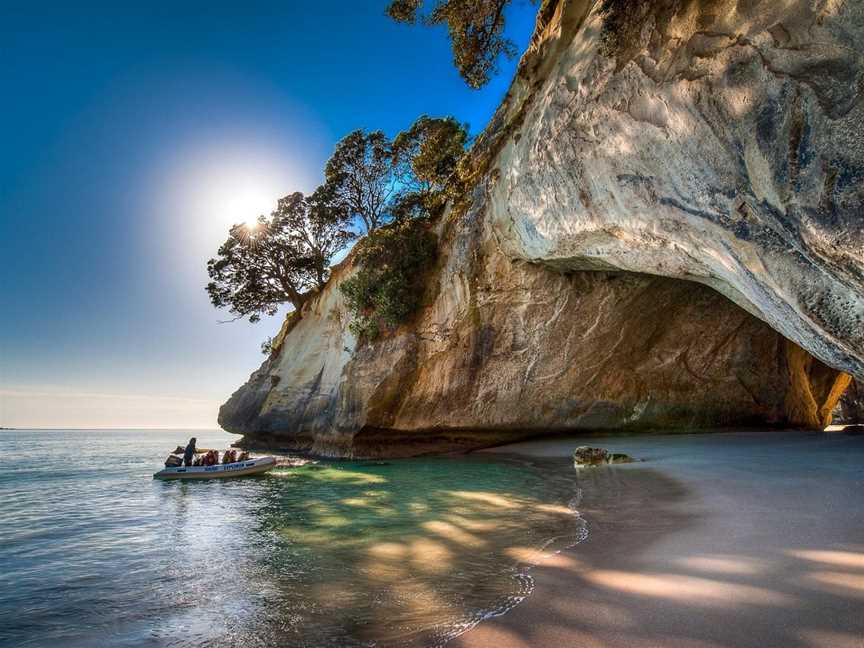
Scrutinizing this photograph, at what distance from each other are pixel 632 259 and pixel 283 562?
8816 millimetres

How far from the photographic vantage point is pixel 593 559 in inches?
193

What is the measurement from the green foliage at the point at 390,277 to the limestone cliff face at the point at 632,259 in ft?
2.78

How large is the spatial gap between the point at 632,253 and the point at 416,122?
54.7 feet

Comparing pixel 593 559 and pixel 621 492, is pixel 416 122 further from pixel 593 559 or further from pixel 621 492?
pixel 593 559

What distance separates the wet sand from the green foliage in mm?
11726

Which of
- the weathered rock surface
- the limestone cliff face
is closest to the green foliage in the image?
the limestone cliff face

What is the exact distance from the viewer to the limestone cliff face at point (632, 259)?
4992 mm

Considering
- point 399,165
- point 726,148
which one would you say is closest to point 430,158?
point 399,165

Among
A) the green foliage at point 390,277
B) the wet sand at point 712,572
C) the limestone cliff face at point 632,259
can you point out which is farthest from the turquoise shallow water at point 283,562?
the green foliage at point 390,277

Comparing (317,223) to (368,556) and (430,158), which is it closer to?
(430,158)

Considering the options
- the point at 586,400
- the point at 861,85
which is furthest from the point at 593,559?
the point at 586,400

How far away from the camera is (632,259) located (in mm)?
10094

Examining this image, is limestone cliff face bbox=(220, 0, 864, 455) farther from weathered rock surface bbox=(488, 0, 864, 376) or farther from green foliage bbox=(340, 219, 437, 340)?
green foliage bbox=(340, 219, 437, 340)

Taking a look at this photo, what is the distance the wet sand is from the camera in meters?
3.11
